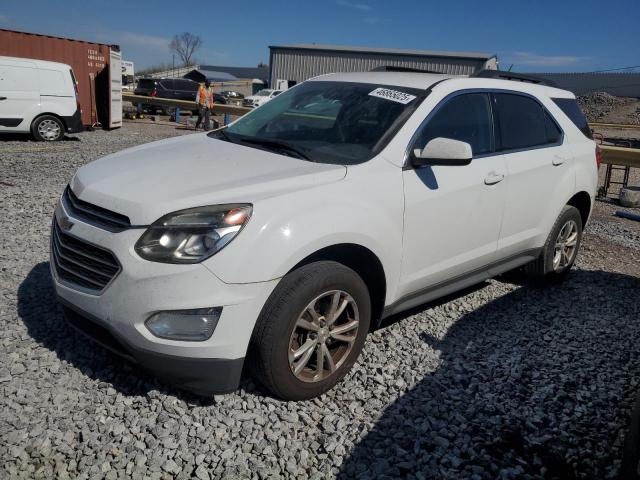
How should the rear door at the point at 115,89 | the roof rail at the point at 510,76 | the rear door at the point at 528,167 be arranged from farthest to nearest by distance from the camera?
1. the rear door at the point at 115,89
2. the roof rail at the point at 510,76
3. the rear door at the point at 528,167

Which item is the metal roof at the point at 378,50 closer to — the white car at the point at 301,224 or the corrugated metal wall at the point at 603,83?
the corrugated metal wall at the point at 603,83

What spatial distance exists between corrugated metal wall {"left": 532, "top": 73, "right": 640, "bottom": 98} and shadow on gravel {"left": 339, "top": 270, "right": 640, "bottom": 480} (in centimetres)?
5192

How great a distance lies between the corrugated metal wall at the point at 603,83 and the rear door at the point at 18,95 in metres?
47.9

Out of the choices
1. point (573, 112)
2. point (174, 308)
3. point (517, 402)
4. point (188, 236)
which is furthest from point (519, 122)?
point (174, 308)

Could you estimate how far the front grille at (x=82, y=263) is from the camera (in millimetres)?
2574

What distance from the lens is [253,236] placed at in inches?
98.4

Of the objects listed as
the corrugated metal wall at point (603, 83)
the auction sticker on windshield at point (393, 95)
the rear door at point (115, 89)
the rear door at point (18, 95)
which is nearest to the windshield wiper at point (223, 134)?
the auction sticker on windshield at point (393, 95)

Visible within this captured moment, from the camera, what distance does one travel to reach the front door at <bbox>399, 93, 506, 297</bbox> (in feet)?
10.7

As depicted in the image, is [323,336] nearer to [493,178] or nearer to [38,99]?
[493,178]

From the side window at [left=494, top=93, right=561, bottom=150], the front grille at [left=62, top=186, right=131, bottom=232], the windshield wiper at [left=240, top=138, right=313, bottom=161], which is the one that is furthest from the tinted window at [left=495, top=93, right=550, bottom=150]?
the front grille at [left=62, top=186, right=131, bottom=232]

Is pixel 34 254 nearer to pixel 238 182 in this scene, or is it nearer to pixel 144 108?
pixel 238 182

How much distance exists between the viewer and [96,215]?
271 centimetres

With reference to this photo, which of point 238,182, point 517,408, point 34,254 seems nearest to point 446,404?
point 517,408

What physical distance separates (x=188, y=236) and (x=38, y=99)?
12.1 m
